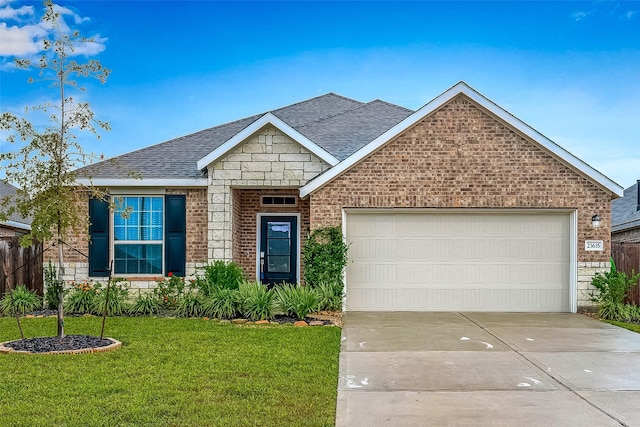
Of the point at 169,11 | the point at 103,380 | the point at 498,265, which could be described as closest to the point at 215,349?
the point at 103,380

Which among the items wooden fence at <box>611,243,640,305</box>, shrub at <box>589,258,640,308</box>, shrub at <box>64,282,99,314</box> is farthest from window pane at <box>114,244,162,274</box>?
wooden fence at <box>611,243,640,305</box>

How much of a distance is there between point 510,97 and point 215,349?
34.3 ft

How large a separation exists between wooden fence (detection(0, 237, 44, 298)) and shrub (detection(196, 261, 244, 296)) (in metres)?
4.17

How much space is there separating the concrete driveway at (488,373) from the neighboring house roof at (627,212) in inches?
399

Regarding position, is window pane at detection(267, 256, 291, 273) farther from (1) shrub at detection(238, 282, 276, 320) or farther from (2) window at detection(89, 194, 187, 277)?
(1) shrub at detection(238, 282, 276, 320)

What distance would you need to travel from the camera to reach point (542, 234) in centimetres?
1427

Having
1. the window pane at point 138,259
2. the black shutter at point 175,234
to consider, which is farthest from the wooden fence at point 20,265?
the black shutter at point 175,234

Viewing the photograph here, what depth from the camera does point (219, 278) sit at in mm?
14047

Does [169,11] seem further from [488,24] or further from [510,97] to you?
[510,97]

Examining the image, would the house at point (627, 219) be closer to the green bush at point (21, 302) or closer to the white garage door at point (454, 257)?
the white garage door at point (454, 257)

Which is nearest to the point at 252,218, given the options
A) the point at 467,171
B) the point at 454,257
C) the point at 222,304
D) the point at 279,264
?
the point at 279,264

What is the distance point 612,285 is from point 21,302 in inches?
511

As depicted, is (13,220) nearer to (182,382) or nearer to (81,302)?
(81,302)

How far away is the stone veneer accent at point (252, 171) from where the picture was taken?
1491 cm
